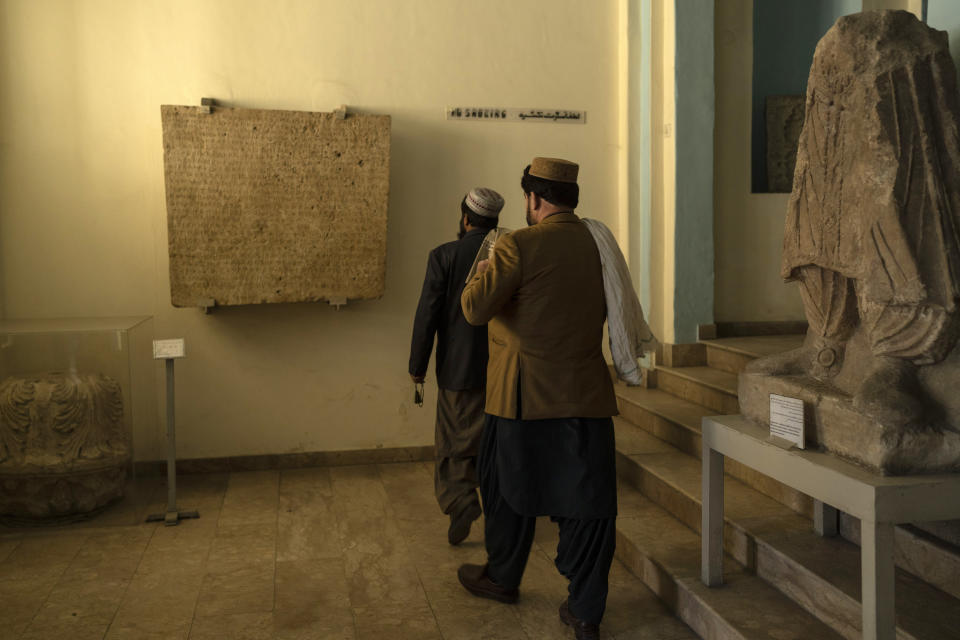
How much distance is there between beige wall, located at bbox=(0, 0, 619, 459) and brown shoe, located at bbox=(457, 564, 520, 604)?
6.91 feet

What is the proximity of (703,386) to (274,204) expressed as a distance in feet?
8.75

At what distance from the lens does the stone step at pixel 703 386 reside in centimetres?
448

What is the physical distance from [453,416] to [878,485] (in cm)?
207

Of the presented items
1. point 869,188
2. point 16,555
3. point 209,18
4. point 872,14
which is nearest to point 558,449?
point 869,188

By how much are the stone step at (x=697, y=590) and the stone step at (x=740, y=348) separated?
50.7 inches

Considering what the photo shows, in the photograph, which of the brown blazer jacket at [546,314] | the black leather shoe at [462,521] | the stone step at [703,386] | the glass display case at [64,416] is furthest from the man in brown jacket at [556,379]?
the glass display case at [64,416]

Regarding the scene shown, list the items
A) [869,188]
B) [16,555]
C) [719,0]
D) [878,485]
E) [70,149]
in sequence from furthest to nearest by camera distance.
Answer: [719,0] → [70,149] → [16,555] → [869,188] → [878,485]

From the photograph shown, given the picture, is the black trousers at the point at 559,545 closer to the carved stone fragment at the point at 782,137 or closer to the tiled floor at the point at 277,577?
the tiled floor at the point at 277,577

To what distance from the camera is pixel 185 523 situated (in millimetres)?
4344

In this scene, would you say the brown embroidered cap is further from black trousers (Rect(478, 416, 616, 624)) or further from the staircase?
the staircase

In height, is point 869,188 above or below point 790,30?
below

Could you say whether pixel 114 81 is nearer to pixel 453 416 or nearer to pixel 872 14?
pixel 453 416

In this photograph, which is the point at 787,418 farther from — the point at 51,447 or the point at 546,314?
the point at 51,447

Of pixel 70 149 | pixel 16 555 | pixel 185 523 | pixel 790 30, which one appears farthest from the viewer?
pixel 790 30
